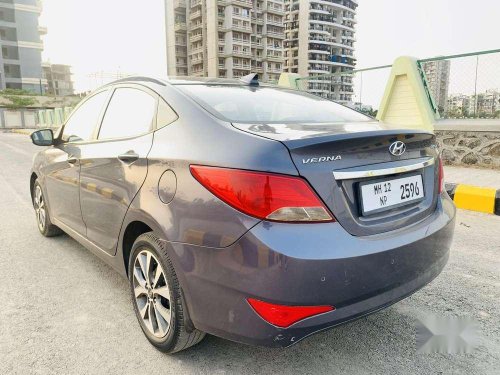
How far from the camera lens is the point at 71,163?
3.29 meters

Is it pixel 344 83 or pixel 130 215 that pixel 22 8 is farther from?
pixel 130 215

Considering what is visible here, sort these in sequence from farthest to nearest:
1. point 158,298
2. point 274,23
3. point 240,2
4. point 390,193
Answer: point 274,23 → point 240,2 → point 158,298 → point 390,193

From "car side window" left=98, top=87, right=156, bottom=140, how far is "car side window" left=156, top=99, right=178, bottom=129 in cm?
6

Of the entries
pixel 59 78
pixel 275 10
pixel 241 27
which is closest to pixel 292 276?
pixel 241 27

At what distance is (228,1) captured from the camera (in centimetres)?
7462

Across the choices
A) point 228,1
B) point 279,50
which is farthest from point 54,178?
point 279,50

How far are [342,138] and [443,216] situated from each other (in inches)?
34.5

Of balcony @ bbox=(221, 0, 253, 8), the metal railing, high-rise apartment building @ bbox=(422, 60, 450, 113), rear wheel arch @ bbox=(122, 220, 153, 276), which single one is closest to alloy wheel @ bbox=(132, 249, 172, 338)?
rear wheel arch @ bbox=(122, 220, 153, 276)

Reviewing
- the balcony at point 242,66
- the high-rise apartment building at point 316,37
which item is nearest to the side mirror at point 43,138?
the balcony at point 242,66

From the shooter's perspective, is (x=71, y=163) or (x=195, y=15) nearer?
(x=71, y=163)

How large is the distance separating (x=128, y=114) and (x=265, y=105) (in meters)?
0.91

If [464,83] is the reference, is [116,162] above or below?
below

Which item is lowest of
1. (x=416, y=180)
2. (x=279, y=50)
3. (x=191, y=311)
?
(x=191, y=311)

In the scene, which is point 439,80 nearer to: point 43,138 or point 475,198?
point 475,198
